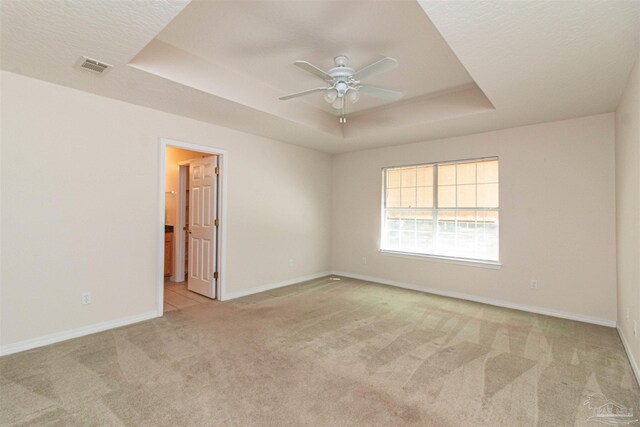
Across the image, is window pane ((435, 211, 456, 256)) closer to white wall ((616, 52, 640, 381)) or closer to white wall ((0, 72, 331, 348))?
white wall ((616, 52, 640, 381))

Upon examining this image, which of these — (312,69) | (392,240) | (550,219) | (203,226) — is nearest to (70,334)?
(203,226)

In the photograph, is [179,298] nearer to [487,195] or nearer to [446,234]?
[446,234]

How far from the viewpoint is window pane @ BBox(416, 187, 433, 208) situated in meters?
5.09

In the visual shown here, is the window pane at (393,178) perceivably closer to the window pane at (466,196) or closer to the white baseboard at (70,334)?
the window pane at (466,196)

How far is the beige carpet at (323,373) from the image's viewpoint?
1.97 m

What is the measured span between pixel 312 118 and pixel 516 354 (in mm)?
3670

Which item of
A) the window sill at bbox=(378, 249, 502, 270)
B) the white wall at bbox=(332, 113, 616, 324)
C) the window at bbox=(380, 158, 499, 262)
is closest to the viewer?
the white wall at bbox=(332, 113, 616, 324)

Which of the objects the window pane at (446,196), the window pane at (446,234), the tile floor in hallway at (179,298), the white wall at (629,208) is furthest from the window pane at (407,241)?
the tile floor in hallway at (179,298)

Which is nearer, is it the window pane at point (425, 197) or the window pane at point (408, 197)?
the window pane at point (425, 197)

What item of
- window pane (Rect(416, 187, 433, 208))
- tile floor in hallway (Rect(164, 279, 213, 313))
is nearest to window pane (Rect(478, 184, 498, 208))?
window pane (Rect(416, 187, 433, 208))

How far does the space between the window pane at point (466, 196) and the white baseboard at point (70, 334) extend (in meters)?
4.54

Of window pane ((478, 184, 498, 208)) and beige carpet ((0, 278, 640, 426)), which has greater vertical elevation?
window pane ((478, 184, 498, 208))

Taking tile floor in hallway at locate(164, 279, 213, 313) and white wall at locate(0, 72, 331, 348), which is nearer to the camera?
white wall at locate(0, 72, 331, 348)

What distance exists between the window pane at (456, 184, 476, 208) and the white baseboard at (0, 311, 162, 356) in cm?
454
